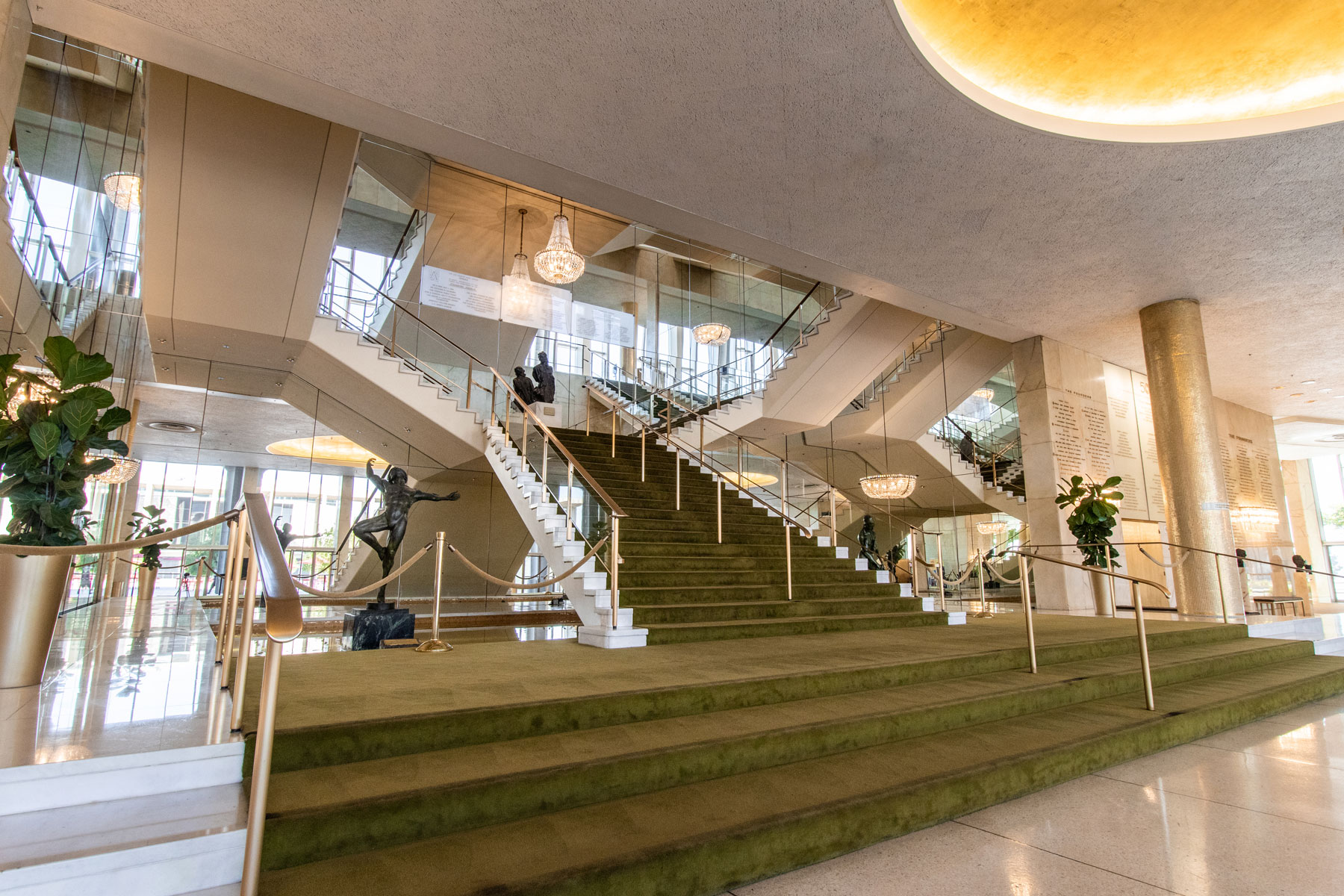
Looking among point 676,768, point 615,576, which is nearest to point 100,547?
point 676,768

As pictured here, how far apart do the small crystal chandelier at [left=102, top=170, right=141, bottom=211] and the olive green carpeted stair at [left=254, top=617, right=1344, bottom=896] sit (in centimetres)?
756

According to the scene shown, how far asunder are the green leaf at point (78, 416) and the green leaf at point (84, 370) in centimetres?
10

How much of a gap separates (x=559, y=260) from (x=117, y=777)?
9358 millimetres

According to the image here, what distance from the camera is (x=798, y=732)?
10.3ft

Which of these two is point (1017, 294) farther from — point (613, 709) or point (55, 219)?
point (55, 219)

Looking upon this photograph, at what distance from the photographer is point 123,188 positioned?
8.43m

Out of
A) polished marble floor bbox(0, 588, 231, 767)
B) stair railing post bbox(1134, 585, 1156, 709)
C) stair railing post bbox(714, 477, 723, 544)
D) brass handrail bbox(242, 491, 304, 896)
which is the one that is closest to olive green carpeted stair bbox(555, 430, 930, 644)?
stair railing post bbox(714, 477, 723, 544)

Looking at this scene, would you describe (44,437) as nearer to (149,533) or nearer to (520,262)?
(149,533)

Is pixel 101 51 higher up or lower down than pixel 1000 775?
higher up

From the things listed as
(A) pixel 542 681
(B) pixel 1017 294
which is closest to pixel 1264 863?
(A) pixel 542 681

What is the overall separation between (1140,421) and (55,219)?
15.6 meters

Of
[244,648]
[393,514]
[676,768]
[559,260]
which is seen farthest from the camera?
[559,260]

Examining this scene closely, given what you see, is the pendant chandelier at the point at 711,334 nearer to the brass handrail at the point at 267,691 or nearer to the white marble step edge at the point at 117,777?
the white marble step edge at the point at 117,777

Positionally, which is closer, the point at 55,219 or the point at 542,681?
the point at 542,681
